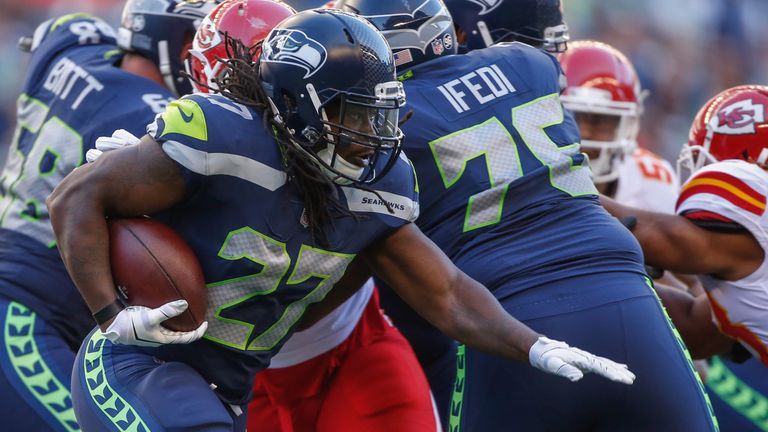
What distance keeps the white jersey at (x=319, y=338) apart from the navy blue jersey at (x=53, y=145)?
32.4 inches

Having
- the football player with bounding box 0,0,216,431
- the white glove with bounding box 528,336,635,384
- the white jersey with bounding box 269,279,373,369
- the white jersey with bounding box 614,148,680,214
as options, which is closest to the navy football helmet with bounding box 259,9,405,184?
the white glove with bounding box 528,336,635,384

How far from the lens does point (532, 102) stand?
13.1 ft

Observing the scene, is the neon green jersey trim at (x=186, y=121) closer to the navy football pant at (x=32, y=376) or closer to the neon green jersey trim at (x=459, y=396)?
the neon green jersey trim at (x=459, y=396)

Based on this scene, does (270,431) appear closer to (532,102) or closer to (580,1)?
(532,102)

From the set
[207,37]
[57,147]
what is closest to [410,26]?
[207,37]

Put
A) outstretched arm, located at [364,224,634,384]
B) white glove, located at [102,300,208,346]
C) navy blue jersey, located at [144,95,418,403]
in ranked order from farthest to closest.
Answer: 1. outstretched arm, located at [364,224,634,384]
2. navy blue jersey, located at [144,95,418,403]
3. white glove, located at [102,300,208,346]

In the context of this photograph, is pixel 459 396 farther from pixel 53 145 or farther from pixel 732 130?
pixel 53 145

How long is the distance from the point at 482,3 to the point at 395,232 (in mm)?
1346

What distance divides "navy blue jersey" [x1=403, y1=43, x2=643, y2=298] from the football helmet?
132 cm

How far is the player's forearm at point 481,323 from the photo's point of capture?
→ 11.0 ft

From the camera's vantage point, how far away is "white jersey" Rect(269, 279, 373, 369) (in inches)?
167

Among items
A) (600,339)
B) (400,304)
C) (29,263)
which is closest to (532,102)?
(600,339)

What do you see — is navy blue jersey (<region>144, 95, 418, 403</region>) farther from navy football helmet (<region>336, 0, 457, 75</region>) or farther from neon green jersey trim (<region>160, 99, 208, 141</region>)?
navy football helmet (<region>336, 0, 457, 75</region>)

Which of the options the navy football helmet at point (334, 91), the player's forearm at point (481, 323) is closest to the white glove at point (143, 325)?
the navy football helmet at point (334, 91)
